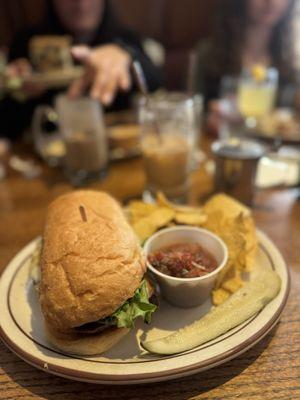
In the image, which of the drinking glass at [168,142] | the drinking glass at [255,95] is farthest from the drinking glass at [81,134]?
the drinking glass at [255,95]

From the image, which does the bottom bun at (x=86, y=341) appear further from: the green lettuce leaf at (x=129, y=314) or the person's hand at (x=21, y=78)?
the person's hand at (x=21, y=78)

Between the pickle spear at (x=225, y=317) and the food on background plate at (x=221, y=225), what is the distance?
58mm

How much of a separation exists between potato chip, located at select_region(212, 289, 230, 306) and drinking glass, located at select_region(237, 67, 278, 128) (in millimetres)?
1626

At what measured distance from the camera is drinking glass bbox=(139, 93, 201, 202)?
1.50m

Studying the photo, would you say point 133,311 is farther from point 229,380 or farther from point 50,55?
point 50,55

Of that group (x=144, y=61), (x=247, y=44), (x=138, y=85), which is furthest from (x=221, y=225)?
(x=247, y=44)

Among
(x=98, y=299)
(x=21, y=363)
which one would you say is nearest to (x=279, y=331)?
(x=98, y=299)

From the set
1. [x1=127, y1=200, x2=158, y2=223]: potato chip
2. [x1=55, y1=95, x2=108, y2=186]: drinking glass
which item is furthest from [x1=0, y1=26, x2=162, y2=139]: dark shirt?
[x1=127, y1=200, x2=158, y2=223]: potato chip

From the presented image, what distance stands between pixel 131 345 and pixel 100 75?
54.0 inches

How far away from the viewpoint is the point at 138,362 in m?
0.79

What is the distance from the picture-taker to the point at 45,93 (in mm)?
2893

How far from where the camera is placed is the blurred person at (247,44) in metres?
3.04

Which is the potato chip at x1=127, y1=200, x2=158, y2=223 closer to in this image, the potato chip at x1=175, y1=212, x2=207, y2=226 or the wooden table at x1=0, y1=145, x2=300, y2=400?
the potato chip at x1=175, y1=212, x2=207, y2=226

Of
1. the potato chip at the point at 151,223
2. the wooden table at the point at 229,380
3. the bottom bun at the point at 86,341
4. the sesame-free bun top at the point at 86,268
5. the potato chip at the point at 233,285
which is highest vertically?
the sesame-free bun top at the point at 86,268
